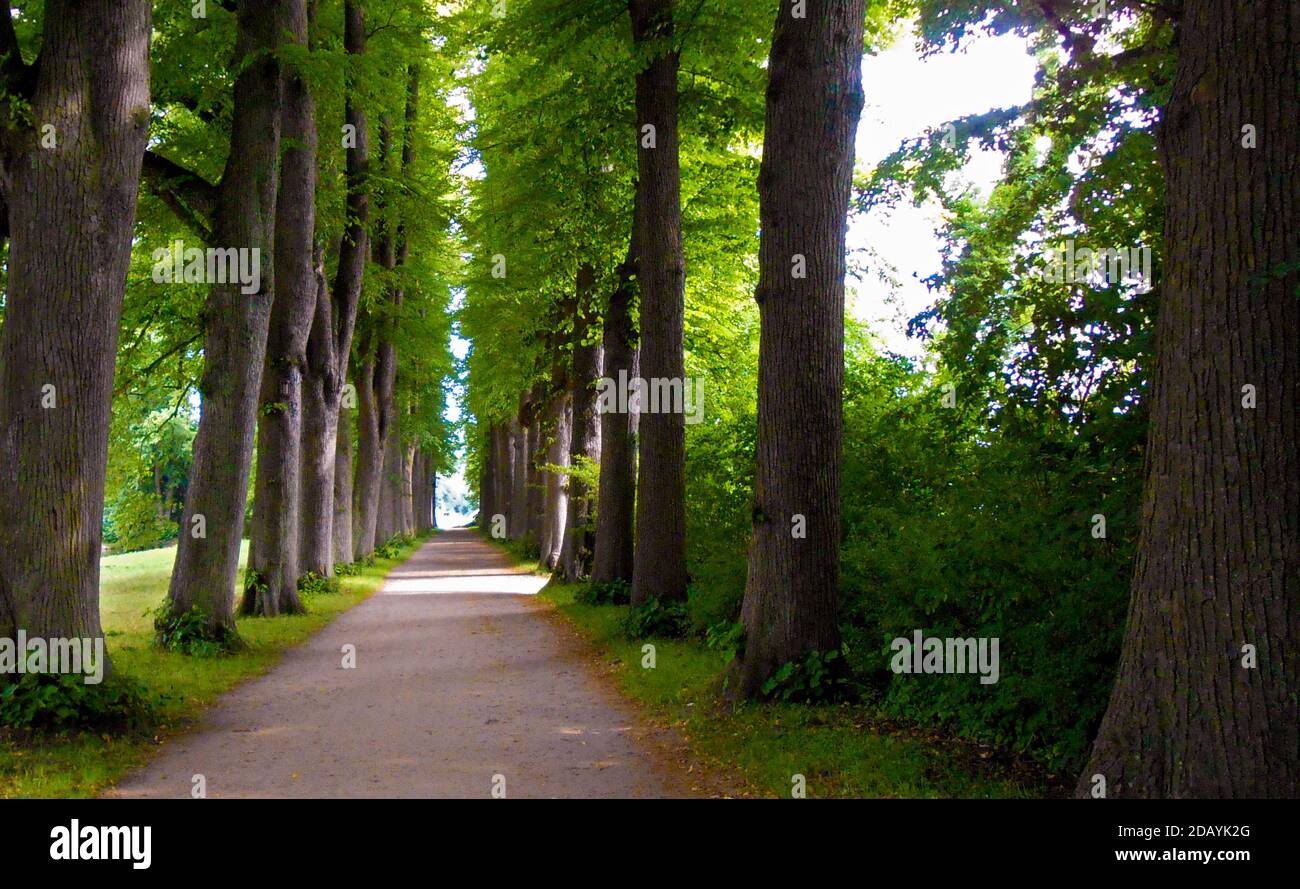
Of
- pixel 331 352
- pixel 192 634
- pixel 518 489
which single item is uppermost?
pixel 331 352

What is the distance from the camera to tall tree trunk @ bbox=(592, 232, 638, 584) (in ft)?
61.4

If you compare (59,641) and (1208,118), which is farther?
(59,641)

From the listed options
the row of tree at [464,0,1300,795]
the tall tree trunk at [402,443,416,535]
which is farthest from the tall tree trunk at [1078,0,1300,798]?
the tall tree trunk at [402,443,416,535]

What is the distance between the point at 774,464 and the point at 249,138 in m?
8.37

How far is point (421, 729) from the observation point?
9445 mm

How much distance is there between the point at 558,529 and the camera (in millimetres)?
28375

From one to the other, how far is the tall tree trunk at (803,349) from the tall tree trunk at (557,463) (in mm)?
15327

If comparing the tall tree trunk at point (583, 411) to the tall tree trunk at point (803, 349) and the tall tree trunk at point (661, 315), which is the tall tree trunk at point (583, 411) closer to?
the tall tree trunk at point (661, 315)

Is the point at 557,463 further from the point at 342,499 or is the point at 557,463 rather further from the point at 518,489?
the point at 518,489

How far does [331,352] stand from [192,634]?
9.85 m

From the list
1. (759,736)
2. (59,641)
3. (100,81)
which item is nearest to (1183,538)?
(759,736)

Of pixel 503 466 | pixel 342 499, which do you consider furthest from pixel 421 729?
pixel 503 466

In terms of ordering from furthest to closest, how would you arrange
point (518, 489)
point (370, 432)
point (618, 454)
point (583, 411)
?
point (518, 489), point (370, 432), point (583, 411), point (618, 454)
